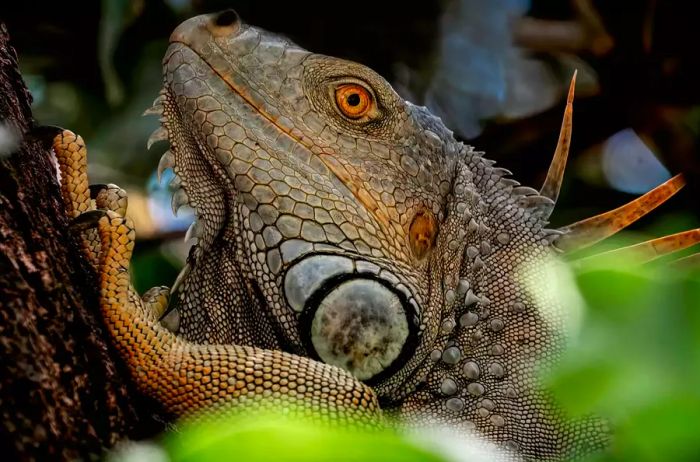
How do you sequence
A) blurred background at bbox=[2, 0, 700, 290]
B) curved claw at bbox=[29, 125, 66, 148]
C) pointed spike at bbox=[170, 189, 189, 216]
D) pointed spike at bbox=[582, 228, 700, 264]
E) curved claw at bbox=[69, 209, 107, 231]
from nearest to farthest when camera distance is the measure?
1. curved claw at bbox=[69, 209, 107, 231]
2. curved claw at bbox=[29, 125, 66, 148]
3. pointed spike at bbox=[582, 228, 700, 264]
4. pointed spike at bbox=[170, 189, 189, 216]
5. blurred background at bbox=[2, 0, 700, 290]

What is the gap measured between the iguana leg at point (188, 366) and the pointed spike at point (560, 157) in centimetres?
155

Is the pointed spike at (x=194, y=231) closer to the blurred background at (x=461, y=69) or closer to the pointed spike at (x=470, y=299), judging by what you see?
the pointed spike at (x=470, y=299)

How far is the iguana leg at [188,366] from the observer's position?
8.40 feet

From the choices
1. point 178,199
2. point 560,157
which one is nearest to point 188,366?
point 178,199

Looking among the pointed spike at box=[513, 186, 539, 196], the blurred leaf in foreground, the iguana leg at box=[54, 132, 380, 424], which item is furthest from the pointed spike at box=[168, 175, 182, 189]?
the blurred leaf in foreground

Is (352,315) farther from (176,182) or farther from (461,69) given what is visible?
(461,69)

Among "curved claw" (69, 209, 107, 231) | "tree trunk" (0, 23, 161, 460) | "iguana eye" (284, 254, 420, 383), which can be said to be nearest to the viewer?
"tree trunk" (0, 23, 161, 460)

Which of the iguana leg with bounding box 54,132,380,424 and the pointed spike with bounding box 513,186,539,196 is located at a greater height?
the pointed spike with bounding box 513,186,539,196

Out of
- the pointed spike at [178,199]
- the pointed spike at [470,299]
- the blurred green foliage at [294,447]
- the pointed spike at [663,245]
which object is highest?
the pointed spike at [663,245]

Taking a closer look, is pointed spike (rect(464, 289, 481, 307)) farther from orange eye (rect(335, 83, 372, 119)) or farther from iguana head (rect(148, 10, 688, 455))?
orange eye (rect(335, 83, 372, 119))

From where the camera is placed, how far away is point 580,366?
1067 millimetres

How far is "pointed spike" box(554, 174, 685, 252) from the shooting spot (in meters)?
3.54

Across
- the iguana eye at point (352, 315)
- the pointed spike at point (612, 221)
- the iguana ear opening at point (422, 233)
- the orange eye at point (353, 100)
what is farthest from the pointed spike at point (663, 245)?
the orange eye at point (353, 100)

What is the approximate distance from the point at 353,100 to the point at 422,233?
2.03 ft
